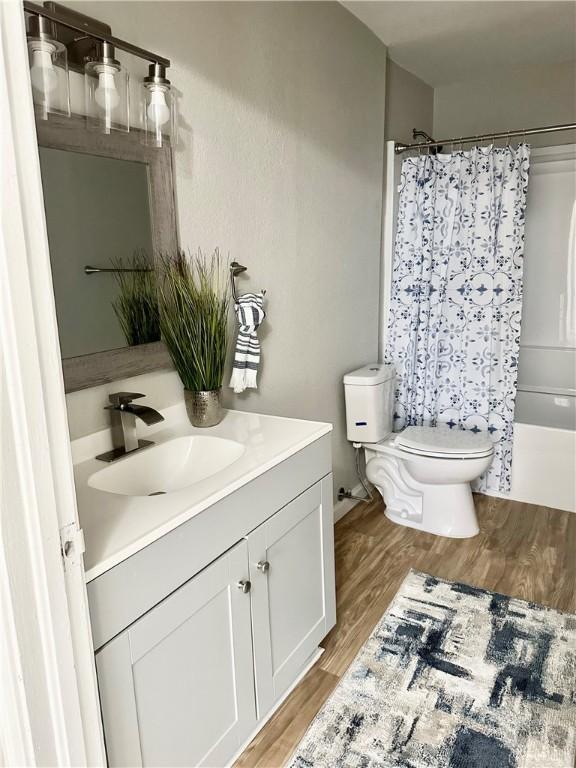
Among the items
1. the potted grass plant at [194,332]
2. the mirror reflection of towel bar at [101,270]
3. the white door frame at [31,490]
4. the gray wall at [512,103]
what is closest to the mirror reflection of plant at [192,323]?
the potted grass plant at [194,332]

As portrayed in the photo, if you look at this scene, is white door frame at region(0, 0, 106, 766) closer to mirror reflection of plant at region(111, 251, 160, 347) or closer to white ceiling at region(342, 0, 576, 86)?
mirror reflection of plant at region(111, 251, 160, 347)

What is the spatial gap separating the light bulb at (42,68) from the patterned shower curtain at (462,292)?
7.33 feet

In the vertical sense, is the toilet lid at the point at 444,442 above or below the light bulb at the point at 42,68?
below

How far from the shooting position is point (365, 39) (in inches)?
111

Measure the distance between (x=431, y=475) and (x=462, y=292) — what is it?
3.46ft

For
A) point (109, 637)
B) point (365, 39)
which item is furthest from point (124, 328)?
point (365, 39)

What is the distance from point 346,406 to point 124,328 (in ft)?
5.04

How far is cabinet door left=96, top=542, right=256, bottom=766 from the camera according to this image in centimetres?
115

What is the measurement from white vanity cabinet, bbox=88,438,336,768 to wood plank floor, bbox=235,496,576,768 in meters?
0.08

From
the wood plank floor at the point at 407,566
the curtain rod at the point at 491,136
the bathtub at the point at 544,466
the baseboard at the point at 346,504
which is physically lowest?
the wood plank floor at the point at 407,566

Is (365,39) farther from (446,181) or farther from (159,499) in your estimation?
(159,499)

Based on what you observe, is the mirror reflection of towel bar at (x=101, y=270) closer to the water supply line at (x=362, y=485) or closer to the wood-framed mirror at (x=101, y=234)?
→ the wood-framed mirror at (x=101, y=234)

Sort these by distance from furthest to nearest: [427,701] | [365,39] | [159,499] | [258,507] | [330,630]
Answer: [365,39], [330,630], [427,701], [258,507], [159,499]

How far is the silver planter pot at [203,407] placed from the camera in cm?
183
